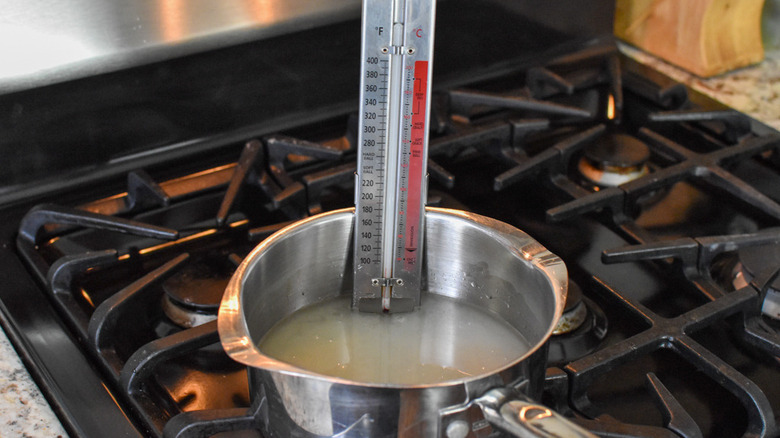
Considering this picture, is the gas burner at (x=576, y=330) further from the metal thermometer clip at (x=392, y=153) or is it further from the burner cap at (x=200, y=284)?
the burner cap at (x=200, y=284)

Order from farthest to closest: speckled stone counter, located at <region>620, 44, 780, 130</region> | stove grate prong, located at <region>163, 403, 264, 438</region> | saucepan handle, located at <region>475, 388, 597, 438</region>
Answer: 1. speckled stone counter, located at <region>620, 44, 780, 130</region>
2. stove grate prong, located at <region>163, 403, 264, 438</region>
3. saucepan handle, located at <region>475, 388, 597, 438</region>

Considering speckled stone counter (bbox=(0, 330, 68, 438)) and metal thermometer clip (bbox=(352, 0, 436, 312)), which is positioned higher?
metal thermometer clip (bbox=(352, 0, 436, 312))

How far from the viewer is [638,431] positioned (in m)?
0.58

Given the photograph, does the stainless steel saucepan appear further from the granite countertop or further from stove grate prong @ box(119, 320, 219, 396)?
the granite countertop

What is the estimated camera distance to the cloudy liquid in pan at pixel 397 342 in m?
0.60

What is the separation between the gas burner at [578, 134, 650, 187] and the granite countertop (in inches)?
8.0

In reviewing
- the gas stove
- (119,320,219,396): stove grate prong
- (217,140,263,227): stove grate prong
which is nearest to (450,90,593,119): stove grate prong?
the gas stove

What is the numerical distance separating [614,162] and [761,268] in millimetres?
201

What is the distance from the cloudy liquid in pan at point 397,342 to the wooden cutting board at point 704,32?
611mm

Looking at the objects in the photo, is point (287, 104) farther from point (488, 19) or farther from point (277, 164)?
point (488, 19)

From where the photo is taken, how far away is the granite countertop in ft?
1.99

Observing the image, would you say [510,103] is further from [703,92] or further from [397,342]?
[397,342]

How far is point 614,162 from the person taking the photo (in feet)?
2.98

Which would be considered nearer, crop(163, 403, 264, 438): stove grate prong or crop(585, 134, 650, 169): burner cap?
crop(163, 403, 264, 438): stove grate prong
